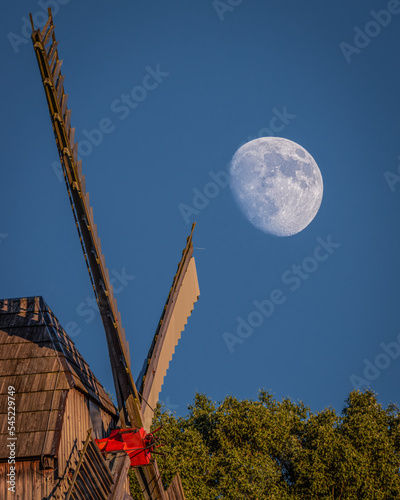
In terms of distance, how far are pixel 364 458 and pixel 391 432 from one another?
195 inches

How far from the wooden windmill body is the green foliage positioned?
394 inches

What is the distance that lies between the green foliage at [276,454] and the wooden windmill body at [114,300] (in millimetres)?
10014

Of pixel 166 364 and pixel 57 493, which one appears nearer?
pixel 57 493

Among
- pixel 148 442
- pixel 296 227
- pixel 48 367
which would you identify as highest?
pixel 296 227

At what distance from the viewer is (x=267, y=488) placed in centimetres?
2359

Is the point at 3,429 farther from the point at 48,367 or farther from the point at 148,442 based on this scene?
the point at 148,442

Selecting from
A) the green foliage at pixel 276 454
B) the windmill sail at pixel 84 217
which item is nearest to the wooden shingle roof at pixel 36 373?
the windmill sail at pixel 84 217

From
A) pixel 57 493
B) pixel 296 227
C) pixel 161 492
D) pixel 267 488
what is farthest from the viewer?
pixel 296 227

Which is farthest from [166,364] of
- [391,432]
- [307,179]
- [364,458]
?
[307,179]

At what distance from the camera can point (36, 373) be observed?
10172 millimetres

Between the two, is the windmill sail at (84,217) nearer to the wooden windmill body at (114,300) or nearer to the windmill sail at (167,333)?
the wooden windmill body at (114,300)

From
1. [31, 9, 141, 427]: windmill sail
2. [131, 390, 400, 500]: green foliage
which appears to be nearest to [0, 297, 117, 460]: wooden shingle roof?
[31, 9, 141, 427]: windmill sail

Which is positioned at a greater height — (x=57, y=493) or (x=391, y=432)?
(x=391, y=432)

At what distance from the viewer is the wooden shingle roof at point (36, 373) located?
9414mm
